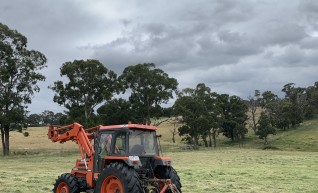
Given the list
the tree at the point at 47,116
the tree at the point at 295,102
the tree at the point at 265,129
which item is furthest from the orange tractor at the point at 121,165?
the tree at the point at 47,116

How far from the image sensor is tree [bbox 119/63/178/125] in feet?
228

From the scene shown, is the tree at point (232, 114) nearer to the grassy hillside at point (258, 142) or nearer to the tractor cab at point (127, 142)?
the grassy hillside at point (258, 142)

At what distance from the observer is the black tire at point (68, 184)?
1259 centimetres

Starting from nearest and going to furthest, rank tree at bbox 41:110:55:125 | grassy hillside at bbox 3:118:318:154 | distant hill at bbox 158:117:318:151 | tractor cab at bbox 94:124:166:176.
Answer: tractor cab at bbox 94:124:166:176
grassy hillside at bbox 3:118:318:154
distant hill at bbox 158:117:318:151
tree at bbox 41:110:55:125

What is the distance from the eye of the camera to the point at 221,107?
94125mm

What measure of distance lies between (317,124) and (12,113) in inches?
3141

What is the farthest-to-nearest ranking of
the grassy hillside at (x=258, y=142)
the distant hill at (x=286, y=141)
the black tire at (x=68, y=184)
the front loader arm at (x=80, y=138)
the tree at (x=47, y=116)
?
the tree at (x=47, y=116), the distant hill at (x=286, y=141), the grassy hillside at (x=258, y=142), the front loader arm at (x=80, y=138), the black tire at (x=68, y=184)

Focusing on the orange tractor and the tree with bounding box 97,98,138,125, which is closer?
the orange tractor

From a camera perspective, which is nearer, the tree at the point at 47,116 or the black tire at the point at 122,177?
the black tire at the point at 122,177

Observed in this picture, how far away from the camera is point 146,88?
69.8 metres

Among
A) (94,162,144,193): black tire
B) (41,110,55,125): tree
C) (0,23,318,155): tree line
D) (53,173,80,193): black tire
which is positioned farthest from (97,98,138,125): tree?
(41,110,55,125): tree

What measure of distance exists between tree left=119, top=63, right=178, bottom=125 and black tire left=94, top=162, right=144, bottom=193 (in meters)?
57.5

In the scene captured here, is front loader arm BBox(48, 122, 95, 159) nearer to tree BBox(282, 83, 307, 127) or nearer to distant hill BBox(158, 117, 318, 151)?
distant hill BBox(158, 117, 318, 151)

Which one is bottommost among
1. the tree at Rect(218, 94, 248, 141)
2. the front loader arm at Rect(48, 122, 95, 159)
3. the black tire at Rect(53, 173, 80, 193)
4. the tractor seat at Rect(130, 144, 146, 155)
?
the black tire at Rect(53, 173, 80, 193)
